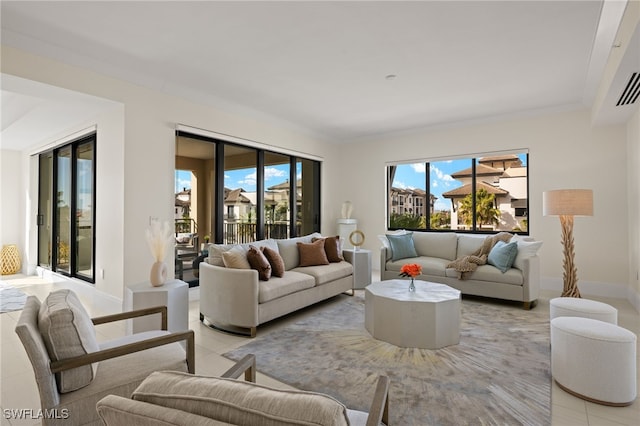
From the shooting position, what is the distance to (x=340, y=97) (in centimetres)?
476

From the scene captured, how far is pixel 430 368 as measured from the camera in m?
2.57

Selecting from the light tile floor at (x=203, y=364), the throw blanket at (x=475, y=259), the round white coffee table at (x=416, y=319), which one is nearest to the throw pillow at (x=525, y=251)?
the throw blanket at (x=475, y=259)

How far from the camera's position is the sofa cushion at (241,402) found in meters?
0.76

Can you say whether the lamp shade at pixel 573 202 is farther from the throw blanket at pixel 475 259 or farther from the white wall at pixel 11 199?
the white wall at pixel 11 199

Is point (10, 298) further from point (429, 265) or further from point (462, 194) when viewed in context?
point (462, 194)

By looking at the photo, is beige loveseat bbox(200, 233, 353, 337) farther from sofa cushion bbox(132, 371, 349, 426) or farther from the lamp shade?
the lamp shade

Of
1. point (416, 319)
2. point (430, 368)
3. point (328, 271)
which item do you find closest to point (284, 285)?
point (328, 271)

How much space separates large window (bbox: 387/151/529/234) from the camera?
5691 millimetres

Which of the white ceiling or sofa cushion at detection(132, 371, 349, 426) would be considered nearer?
sofa cushion at detection(132, 371, 349, 426)

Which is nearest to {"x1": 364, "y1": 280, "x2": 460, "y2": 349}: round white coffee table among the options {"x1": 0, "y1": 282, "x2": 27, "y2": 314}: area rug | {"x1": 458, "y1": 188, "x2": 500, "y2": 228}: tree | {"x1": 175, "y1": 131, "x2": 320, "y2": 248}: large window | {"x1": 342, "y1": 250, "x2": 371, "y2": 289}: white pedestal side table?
{"x1": 342, "y1": 250, "x2": 371, "y2": 289}: white pedestal side table

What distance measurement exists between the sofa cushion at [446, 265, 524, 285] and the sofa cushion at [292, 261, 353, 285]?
4.94ft

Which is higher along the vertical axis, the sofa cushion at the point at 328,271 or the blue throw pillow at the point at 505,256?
the blue throw pillow at the point at 505,256

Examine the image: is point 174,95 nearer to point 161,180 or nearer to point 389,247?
point 161,180

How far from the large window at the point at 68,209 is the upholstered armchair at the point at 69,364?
351 centimetres
